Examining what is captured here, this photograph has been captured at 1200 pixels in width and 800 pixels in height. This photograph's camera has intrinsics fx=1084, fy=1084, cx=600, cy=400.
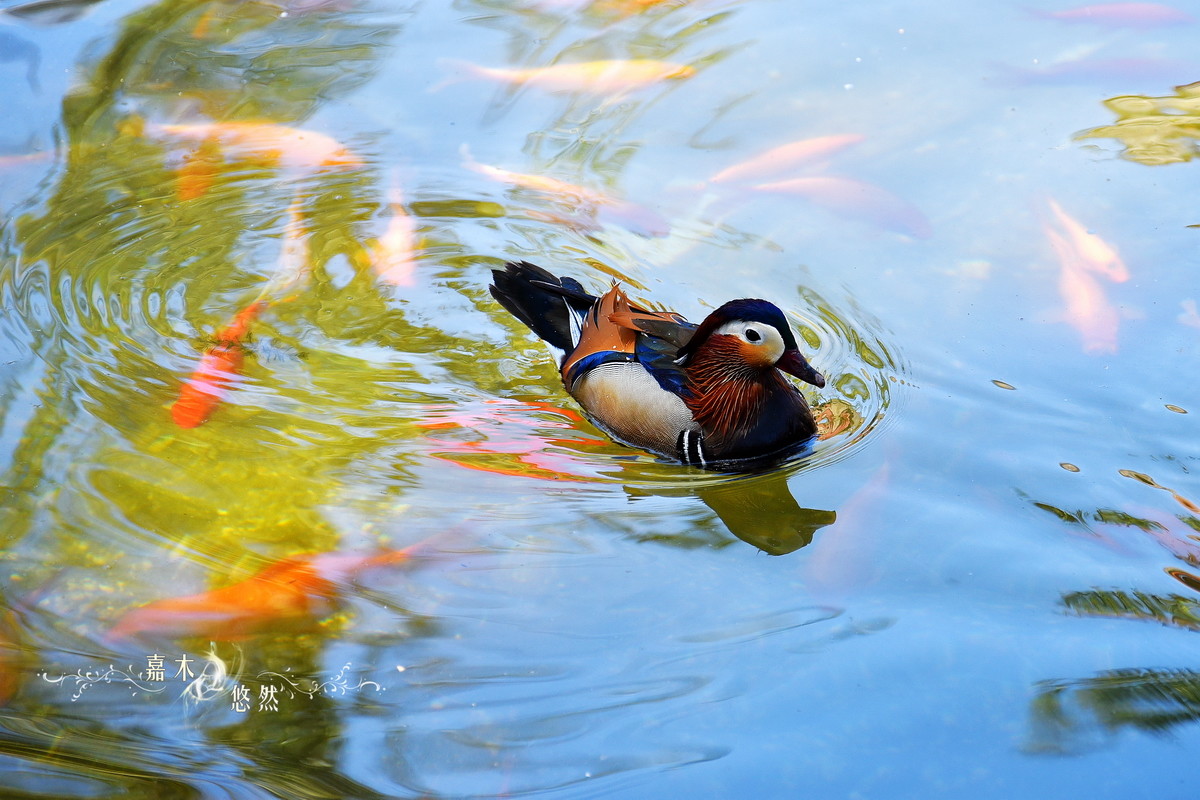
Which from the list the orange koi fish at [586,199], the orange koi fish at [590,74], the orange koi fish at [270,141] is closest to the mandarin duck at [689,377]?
the orange koi fish at [586,199]

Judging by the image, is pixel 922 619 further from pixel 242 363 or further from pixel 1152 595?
pixel 242 363

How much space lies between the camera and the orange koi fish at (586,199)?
616 cm

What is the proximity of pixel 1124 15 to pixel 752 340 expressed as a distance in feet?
15.6

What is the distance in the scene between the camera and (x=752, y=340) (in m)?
4.83

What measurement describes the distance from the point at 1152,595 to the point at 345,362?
3.65 meters

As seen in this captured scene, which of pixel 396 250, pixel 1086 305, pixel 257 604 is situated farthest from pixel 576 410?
pixel 1086 305

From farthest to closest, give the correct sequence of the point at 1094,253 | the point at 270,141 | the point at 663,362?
the point at 270,141 → the point at 1094,253 → the point at 663,362

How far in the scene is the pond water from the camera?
11.4 ft

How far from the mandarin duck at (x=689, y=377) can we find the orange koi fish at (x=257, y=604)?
143 cm

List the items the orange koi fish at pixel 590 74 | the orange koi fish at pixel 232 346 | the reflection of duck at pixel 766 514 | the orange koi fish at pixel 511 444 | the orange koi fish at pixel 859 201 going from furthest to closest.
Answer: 1. the orange koi fish at pixel 590 74
2. the orange koi fish at pixel 859 201
3. the orange koi fish at pixel 232 346
4. the orange koi fish at pixel 511 444
5. the reflection of duck at pixel 766 514

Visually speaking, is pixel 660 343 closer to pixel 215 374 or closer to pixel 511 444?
pixel 511 444

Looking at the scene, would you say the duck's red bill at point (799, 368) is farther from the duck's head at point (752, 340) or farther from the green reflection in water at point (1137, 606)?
the green reflection in water at point (1137, 606)

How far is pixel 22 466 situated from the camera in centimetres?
457

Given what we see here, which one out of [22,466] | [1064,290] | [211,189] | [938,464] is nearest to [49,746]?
[22,466]
